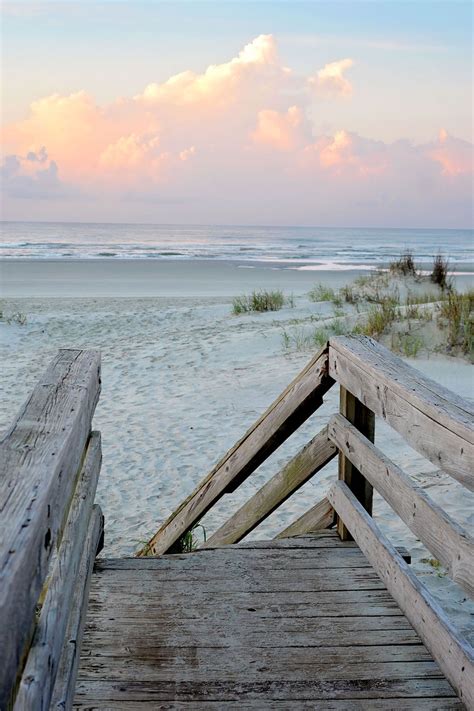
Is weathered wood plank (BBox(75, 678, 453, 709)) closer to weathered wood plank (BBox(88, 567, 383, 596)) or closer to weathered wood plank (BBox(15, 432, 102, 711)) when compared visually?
weathered wood plank (BBox(15, 432, 102, 711))

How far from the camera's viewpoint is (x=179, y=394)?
29.7 feet

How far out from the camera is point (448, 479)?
18.4ft

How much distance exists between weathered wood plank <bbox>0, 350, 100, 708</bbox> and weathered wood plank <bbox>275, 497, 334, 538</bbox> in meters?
1.40

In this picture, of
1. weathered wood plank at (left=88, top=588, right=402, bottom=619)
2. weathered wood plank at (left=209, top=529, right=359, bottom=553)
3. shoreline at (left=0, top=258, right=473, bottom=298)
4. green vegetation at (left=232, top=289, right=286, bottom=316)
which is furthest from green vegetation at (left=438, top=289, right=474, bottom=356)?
shoreline at (left=0, top=258, right=473, bottom=298)

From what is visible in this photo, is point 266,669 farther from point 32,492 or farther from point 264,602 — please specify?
point 32,492

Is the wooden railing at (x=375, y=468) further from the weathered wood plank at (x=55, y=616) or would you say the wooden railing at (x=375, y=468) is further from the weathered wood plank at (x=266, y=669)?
the weathered wood plank at (x=55, y=616)

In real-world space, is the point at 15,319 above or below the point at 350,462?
below

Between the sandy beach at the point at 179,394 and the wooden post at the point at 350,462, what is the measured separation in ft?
3.67

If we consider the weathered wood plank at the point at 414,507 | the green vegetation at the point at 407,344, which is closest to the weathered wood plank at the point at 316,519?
the weathered wood plank at the point at 414,507

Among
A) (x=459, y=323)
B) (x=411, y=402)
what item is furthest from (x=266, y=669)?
(x=459, y=323)

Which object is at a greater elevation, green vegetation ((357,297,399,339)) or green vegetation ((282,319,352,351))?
green vegetation ((357,297,399,339))

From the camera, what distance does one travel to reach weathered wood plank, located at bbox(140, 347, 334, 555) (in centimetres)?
288

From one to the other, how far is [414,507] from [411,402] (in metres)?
0.37

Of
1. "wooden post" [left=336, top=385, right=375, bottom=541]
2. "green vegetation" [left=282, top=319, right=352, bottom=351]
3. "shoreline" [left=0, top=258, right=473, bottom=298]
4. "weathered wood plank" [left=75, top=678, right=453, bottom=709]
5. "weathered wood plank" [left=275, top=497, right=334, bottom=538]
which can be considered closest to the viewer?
"weathered wood plank" [left=75, top=678, right=453, bottom=709]
